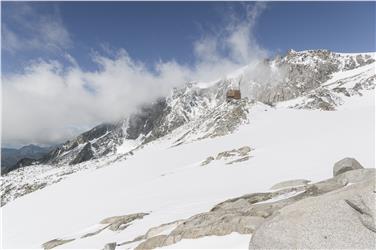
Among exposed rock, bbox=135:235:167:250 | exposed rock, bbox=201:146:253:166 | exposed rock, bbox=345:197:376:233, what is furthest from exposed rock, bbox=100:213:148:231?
exposed rock, bbox=201:146:253:166

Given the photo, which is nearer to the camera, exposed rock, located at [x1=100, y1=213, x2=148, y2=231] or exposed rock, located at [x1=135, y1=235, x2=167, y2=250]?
exposed rock, located at [x1=135, y1=235, x2=167, y2=250]

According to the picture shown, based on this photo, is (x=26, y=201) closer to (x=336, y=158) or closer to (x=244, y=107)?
(x=336, y=158)

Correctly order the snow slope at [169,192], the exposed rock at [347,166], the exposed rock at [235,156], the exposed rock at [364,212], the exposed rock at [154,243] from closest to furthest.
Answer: the exposed rock at [364,212] → the exposed rock at [154,243] → the exposed rock at [347,166] → the snow slope at [169,192] → the exposed rock at [235,156]

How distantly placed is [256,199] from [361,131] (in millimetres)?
25136

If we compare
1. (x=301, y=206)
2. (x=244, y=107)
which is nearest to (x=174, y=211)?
(x=301, y=206)

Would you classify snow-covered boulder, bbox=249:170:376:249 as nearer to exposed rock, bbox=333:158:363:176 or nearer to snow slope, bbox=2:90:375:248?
exposed rock, bbox=333:158:363:176

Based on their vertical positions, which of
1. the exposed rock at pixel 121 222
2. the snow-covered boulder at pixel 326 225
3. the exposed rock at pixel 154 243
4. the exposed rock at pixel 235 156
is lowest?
the exposed rock at pixel 121 222

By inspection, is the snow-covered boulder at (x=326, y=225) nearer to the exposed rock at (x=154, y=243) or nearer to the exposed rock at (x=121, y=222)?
the exposed rock at (x=154, y=243)

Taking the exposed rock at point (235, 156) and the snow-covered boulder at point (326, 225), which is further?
the exposed rock at point (235, 156)

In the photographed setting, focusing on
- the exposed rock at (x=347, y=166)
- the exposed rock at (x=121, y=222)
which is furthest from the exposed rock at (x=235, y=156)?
the exposed rock at (x=347, y=166)

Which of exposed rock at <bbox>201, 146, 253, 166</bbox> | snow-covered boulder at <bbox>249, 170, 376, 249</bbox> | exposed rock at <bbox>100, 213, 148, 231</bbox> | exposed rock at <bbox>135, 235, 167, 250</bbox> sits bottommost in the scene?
exposed rock at <bbox>100, 213, 148, 231</bbox>

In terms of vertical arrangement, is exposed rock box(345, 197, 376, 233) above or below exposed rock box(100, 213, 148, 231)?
above

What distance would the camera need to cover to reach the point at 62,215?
4272 centimetres

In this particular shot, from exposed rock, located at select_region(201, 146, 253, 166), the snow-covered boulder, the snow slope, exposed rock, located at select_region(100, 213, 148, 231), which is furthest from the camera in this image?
exposed rock, located at select_region(201, 146, 253, 166)
